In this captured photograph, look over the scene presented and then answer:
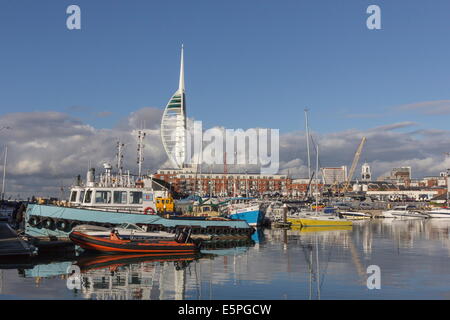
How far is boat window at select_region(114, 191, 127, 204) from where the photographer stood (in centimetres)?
3928

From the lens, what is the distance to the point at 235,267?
2814cm

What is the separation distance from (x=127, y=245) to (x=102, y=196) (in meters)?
8.02

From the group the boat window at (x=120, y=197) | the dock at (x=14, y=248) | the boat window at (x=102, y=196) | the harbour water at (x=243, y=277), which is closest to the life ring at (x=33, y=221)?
the dock at (x=14, y=248)

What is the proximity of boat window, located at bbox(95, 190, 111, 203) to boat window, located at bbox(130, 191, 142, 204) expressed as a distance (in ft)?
6.42

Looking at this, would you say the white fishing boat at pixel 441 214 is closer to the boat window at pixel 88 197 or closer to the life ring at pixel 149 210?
the life ring at pixel 149 210

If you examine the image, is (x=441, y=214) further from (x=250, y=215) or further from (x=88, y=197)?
(x=88, y=197)

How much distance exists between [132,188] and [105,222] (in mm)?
4189

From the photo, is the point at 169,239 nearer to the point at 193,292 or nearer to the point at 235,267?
the point at 235,267

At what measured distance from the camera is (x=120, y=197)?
3947 centimetres

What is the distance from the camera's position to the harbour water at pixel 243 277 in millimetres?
20078

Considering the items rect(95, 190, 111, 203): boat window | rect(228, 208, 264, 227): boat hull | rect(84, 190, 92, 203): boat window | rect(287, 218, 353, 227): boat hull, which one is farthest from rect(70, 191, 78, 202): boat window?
rect(287, 218, 353, 227): boat hull
